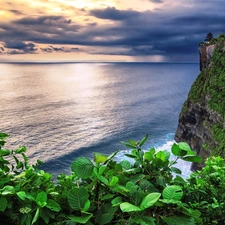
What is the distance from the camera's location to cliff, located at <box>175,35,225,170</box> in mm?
43281

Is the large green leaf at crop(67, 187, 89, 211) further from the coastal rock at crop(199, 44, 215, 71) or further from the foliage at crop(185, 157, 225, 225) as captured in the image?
the coastal rock at crop(199, 44, 215, 71)

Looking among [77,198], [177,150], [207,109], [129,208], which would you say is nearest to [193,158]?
[177,150]

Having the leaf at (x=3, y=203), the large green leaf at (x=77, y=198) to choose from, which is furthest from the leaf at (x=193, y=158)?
the leaf at (x=3, y=203)

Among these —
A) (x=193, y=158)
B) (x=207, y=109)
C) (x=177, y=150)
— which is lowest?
(x=207, y=109)

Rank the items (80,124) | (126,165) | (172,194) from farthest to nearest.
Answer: (80,124) < (126,165) < (172,194)

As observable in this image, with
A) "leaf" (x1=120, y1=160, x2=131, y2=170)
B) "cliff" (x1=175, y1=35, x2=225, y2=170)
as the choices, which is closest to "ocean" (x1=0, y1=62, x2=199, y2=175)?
"cliff" (x1=175, y1=35, x2=225, y2=170)

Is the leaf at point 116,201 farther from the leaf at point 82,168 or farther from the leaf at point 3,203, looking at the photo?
the leaf at point 3,203

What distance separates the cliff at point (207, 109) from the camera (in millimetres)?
43281

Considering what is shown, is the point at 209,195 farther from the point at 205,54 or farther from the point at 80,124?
the point at 80,124

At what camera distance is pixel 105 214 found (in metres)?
3.07

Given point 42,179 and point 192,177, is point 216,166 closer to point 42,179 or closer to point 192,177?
point 192,177

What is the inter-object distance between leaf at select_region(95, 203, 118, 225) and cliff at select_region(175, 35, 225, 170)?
119 ft

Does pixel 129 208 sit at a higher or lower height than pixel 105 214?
higher

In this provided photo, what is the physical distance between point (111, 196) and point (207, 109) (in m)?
48.9
